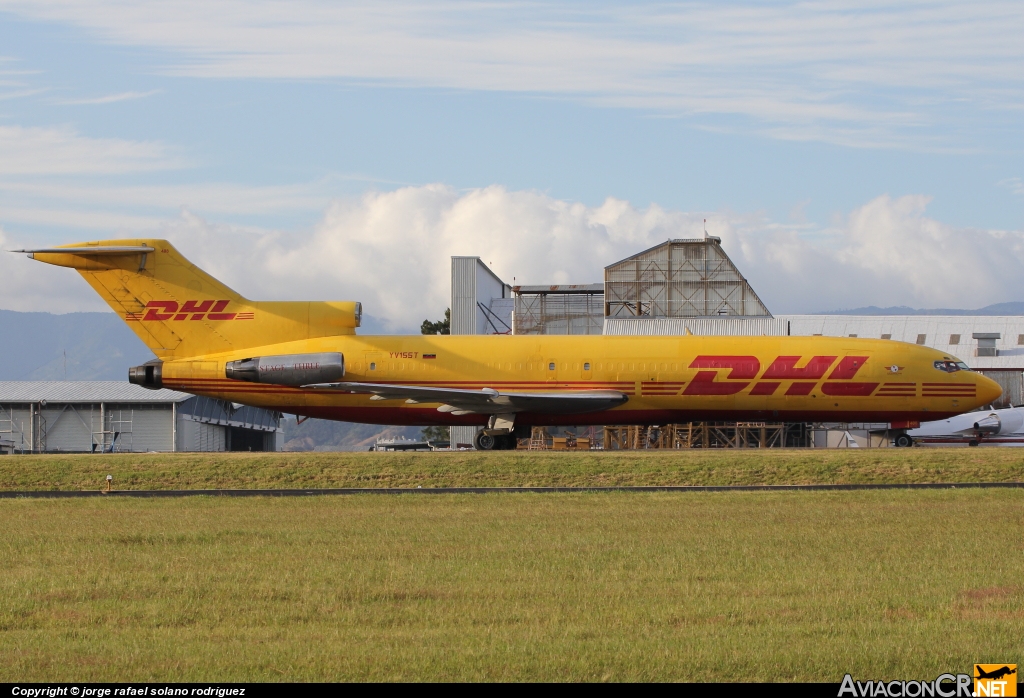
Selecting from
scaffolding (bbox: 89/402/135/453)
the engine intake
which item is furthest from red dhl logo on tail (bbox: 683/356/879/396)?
scaffolding (bbox: 89/402/135/453)

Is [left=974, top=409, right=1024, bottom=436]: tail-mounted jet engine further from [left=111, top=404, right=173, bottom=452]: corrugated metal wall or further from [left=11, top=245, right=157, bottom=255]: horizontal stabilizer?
[left=111, top=404, right=173, bottom=452]: corrugated metal wall

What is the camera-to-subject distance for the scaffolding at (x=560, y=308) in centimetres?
7462

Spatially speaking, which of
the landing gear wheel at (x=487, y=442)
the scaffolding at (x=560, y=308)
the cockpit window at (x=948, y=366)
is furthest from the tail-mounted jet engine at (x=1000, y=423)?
the scaffolding at (x=560, y=308)

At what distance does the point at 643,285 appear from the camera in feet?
224

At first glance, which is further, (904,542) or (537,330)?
(537,330)

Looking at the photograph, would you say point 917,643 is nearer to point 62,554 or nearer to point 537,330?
point 62,554

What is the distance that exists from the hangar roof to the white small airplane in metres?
41.9

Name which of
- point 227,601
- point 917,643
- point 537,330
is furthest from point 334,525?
point 537,330

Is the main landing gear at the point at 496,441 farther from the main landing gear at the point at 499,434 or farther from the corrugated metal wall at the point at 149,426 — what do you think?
the corrugated metal wall at the point at 149,426

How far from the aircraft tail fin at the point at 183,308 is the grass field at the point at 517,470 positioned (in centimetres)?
720

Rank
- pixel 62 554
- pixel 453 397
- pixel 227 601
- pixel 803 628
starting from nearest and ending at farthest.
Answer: pixel 803 628, pixel 227 601, pixel 62 554, pixel 453 397

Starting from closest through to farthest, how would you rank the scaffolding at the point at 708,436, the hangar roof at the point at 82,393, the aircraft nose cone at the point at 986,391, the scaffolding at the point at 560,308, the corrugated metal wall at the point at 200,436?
the aircraft nose cone at the point at 986,391, the scaffolding at the point at 708,436, the corrugated metal wall at the point at 200,436, the hangar roof at the point at 82,393, the scaffolding at the point at 560,308

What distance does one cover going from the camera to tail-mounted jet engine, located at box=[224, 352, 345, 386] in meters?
38.2

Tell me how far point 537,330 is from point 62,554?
58.3m
